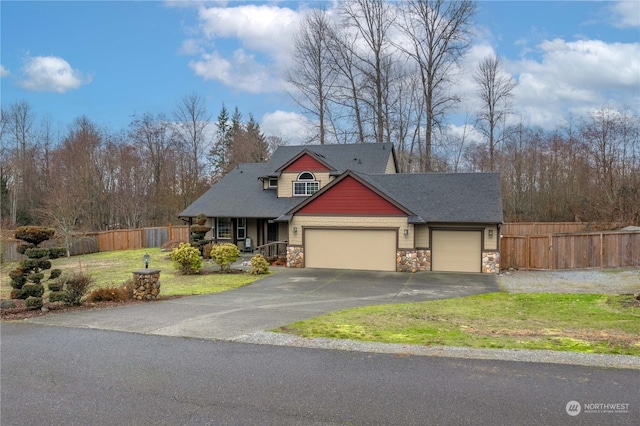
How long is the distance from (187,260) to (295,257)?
5068mm

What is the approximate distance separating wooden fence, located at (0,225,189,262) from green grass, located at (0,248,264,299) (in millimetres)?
1305

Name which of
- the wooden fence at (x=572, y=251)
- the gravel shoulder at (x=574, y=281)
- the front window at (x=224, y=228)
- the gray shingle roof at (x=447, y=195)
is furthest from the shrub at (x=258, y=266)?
the wooden fence at (x=572, y=251)

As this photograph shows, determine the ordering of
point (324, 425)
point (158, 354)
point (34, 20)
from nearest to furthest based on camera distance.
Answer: point (324, 425) < point (158, 354) < point (34, 20)

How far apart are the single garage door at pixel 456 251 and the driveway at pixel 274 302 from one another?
82cm

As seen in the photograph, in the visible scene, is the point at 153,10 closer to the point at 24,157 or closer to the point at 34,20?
the point at 34,20

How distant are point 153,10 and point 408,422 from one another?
1797 cm

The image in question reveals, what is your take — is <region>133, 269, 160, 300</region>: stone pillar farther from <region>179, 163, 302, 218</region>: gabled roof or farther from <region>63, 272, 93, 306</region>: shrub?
<region>179, 163, 302, 218</region>: gabled roof

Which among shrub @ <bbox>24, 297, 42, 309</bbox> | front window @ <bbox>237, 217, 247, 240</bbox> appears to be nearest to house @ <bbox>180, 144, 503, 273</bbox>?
front window @ <bbox>237, 217, 247, 240</bbox>

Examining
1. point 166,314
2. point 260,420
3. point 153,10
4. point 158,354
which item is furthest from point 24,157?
point 260,420

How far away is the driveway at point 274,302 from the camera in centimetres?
907

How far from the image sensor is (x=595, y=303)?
1170 cm

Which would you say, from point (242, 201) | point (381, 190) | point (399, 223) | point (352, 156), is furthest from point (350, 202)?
point (242, 201)

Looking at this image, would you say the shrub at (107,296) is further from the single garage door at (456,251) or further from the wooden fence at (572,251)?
the wooden fence at (572,251)

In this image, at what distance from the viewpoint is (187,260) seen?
18047 millimetres
